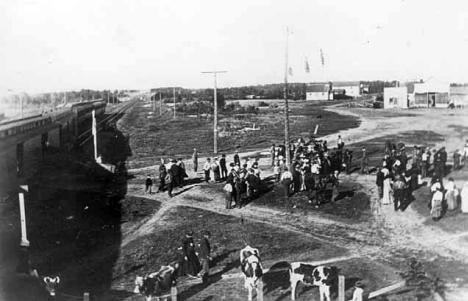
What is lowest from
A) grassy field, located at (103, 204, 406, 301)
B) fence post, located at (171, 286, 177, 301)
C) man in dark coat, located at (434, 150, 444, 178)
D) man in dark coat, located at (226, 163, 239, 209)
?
grassy field, located at (103, 204, 406, 301)

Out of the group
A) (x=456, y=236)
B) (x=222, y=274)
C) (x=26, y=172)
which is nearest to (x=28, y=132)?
(x=26, y=172)

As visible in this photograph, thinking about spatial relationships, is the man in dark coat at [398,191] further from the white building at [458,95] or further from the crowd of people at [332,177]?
the white building at [458,95]

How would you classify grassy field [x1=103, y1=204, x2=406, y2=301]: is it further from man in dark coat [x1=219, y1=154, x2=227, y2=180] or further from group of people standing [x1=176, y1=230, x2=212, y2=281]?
man in dark coat [x1=219, y1=154, x2=227, y2=180]

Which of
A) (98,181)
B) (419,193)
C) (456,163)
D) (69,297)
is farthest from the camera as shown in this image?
(98,181)

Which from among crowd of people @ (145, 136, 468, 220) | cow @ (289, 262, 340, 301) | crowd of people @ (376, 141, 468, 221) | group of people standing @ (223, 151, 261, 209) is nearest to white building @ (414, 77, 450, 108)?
crowd of people @ (145, 136, 468, 220)

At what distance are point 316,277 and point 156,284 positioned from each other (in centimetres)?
414

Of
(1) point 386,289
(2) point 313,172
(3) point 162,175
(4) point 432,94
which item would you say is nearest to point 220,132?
(3) point 162,175

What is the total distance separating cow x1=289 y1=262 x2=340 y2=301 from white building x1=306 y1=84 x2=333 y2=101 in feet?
273

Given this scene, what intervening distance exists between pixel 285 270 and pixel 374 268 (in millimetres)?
2573

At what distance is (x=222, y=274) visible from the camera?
46.0 ft

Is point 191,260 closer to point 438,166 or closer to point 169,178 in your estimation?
point 169,178

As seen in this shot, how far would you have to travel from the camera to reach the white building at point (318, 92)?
93500 mm

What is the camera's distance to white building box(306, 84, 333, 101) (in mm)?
93500

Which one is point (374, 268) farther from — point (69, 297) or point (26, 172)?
point (26, 172)
